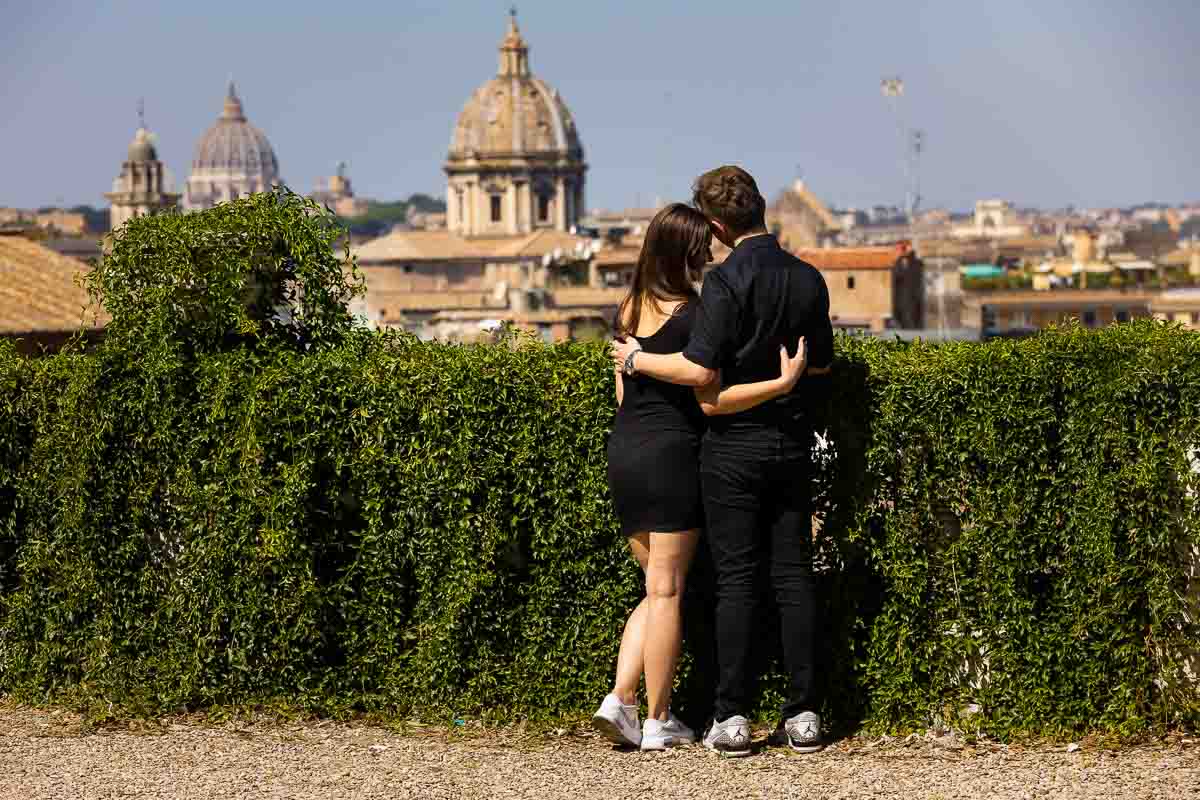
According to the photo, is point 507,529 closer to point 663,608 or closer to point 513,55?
point 663,608

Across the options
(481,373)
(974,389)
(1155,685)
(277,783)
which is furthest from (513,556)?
(1155,685)

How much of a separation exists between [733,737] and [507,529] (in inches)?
41.1

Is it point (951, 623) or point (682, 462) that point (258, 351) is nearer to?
point (682, 462)

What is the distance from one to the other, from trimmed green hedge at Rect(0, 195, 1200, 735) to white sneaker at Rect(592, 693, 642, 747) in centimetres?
35

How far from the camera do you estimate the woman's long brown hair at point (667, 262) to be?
6406 millimetres

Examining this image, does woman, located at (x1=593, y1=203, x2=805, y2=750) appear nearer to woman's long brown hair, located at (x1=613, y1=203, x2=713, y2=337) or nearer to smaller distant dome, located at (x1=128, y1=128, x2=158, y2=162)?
woman's long brown hair, located at (x1=613, y1=203, x2=713, y2=337)

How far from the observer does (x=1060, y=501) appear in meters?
6.69

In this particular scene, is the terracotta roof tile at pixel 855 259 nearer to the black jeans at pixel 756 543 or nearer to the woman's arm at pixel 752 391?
the black jeans at pixel 756 543

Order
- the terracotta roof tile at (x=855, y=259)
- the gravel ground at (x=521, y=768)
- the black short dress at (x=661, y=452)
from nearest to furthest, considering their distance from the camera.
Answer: the gravel ground at (x=521, y=768) < the black short dress at (x=661, y=452) < the terracotta roof tile at (x=855, y=259)

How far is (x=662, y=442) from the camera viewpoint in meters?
6.48

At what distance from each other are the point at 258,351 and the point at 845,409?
6.88 ft

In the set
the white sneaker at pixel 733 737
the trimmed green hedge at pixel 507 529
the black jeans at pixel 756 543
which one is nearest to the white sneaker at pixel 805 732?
the black jeans at pixel 756 543

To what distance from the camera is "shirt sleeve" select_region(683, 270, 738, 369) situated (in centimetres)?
635

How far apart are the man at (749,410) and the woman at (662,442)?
6 cm
